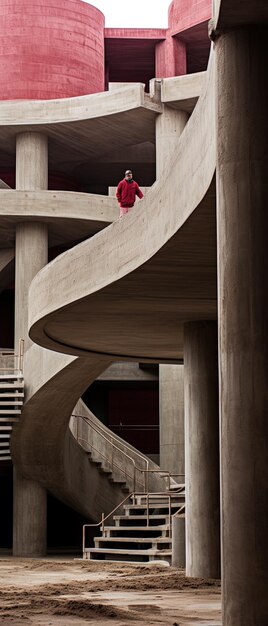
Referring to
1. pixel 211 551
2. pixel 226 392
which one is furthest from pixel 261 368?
pixel 211 551

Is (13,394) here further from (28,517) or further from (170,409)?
(170,409)

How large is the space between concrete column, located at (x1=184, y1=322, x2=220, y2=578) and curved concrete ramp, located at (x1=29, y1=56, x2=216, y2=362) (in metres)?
0.48

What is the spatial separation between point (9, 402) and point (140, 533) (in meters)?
4.01

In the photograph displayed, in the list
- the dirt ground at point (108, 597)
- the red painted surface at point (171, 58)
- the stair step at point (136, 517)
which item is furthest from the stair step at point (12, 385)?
the red painted surface at point (171, 58)

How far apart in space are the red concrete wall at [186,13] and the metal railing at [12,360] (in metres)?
12.5

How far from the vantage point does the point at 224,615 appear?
338 inches

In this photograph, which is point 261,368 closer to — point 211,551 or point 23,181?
point 211,551

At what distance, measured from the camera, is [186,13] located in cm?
3675

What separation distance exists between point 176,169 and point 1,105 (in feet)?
→ 67.7

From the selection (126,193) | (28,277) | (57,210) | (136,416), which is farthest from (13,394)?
(136,416)

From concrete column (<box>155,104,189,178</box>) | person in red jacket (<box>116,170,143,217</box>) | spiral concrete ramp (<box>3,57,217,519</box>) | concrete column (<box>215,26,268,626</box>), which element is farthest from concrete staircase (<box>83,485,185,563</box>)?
concrete column (<box>215,26,268,626</box>)

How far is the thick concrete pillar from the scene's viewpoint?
28109mm

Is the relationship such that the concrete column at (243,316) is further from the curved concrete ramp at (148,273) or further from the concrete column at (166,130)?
the concrete column at (166,130)

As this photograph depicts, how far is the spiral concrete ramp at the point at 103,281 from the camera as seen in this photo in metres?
11.9
